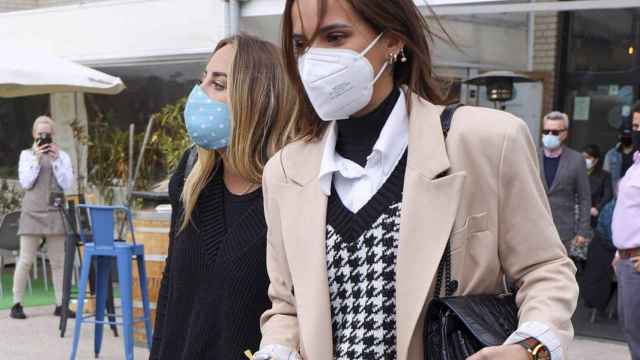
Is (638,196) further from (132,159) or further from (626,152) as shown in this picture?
(132,159)

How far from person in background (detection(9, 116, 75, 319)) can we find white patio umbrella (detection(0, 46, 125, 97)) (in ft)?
1.56

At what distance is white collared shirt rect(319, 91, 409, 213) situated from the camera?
182 centimetres

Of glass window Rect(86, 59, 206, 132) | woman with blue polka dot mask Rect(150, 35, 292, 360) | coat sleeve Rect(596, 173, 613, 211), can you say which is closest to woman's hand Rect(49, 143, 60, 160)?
glass window Rect(86, 59, 206, 132)

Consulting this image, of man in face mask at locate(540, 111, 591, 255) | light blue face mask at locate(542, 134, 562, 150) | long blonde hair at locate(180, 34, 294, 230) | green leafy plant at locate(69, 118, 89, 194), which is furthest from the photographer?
green leafy plant at locate(69, 118, 89, 194)

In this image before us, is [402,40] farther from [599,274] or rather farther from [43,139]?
[43,139]

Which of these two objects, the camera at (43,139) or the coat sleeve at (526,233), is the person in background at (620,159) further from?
the coat sleeve at (526,233)

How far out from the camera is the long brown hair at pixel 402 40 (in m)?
1.82

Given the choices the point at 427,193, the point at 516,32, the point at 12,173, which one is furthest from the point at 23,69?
the point at 427,193

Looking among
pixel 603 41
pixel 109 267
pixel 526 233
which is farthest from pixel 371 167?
pixel 603 41

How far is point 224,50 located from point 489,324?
159cm

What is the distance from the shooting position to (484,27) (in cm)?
927

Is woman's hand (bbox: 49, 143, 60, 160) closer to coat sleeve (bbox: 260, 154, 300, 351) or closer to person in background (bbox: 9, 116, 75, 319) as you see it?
person in background (bbox: 9, 116, 75, 319)

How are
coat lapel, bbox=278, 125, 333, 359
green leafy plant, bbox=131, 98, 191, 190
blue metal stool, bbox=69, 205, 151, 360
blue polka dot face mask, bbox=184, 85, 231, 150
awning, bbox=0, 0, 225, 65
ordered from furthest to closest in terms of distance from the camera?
green leafy plant, bbox=131, 98, 191, 190
awning, bbox=0, 0, 225, 65
blue metal stool, bbox=69, 205, 151, 360
blue polka dot face mask, bbox=184, 85, 231, 150
coat lapel, bbox=278, 125, 333, 359

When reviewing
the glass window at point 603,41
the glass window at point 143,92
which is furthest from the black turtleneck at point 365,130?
the glass window at point 603,41
